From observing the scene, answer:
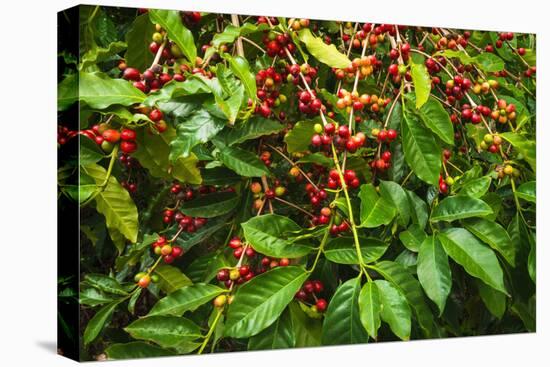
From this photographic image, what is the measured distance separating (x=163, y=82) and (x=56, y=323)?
648mm

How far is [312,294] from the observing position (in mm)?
2234

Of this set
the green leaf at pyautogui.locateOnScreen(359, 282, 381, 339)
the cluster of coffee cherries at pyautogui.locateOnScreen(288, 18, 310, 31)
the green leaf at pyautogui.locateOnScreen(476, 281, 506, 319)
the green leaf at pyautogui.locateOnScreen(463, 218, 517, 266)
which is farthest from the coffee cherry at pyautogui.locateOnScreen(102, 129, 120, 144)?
the green leaf at pyautogui.locateOnScreen(476, 281, 506, 319)

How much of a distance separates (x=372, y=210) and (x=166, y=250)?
1.74ft

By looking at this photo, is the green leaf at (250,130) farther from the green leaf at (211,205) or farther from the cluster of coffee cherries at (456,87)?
the cluster of coffee cherries at (456,87)

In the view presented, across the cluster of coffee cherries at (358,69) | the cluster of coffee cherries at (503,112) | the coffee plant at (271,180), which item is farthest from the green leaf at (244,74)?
the cluster of coffee cherries at (503,112)

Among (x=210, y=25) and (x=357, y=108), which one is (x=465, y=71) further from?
(x=210, y=25)

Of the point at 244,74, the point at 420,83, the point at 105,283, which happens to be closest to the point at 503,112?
the point at 420,83

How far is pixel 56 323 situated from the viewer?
2150 mm

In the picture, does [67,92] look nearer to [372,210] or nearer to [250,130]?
[250,130]

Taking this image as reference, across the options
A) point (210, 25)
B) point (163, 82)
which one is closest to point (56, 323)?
point (163, 82)

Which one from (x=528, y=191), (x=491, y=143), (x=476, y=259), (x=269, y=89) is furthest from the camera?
(x=528, y=191)

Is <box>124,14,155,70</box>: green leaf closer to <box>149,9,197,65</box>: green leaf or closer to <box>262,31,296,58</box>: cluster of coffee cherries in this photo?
<box>149,9,197,65</box>: green leaf

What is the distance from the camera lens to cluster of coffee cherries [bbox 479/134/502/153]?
7.85 feet

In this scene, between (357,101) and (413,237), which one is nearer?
(357,101)
